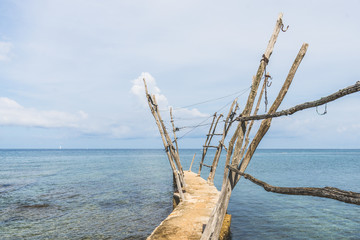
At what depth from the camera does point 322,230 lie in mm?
10461

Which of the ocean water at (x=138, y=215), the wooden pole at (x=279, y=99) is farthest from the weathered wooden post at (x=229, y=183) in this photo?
the ocean water at (x=138, y=215)

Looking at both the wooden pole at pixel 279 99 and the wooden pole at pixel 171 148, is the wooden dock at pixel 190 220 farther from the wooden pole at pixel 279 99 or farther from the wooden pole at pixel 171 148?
the wooden pole at pixel 279 99

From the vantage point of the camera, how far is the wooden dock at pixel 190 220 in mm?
6781

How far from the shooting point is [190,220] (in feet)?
25.7

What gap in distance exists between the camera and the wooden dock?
678 cm

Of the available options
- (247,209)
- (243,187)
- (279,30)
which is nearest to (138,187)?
(243,187)

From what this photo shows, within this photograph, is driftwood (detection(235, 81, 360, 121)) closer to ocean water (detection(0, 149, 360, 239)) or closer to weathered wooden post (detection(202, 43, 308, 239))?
weathered wooden post (detection(202, 43, 308, 239))

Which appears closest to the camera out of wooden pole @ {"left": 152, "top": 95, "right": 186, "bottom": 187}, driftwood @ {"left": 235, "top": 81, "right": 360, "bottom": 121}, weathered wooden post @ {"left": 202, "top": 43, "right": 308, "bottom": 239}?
driftwood @ {"left": 235, "top": 81, "right": 360, "bottom": 121}

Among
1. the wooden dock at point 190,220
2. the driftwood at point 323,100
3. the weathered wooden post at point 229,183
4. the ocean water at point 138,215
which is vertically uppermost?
the driftwood at point 323,100

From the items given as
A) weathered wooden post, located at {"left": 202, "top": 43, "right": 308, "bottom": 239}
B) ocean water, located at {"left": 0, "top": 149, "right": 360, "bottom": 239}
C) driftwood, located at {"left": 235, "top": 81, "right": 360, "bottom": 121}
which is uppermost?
driftwood, located at {"left": 235, "top": 81, "right": 360, "bottom": 121}

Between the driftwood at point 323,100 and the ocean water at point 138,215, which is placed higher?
the driftwood at point 323,100

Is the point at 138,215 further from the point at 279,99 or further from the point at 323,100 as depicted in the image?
the point at 323,100

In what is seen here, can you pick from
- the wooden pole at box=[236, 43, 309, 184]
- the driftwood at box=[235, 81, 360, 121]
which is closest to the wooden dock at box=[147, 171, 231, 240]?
the wooden pole at box=[236, 43, 309, 184]

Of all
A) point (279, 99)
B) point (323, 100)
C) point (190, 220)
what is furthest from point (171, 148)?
point (323, 100)
